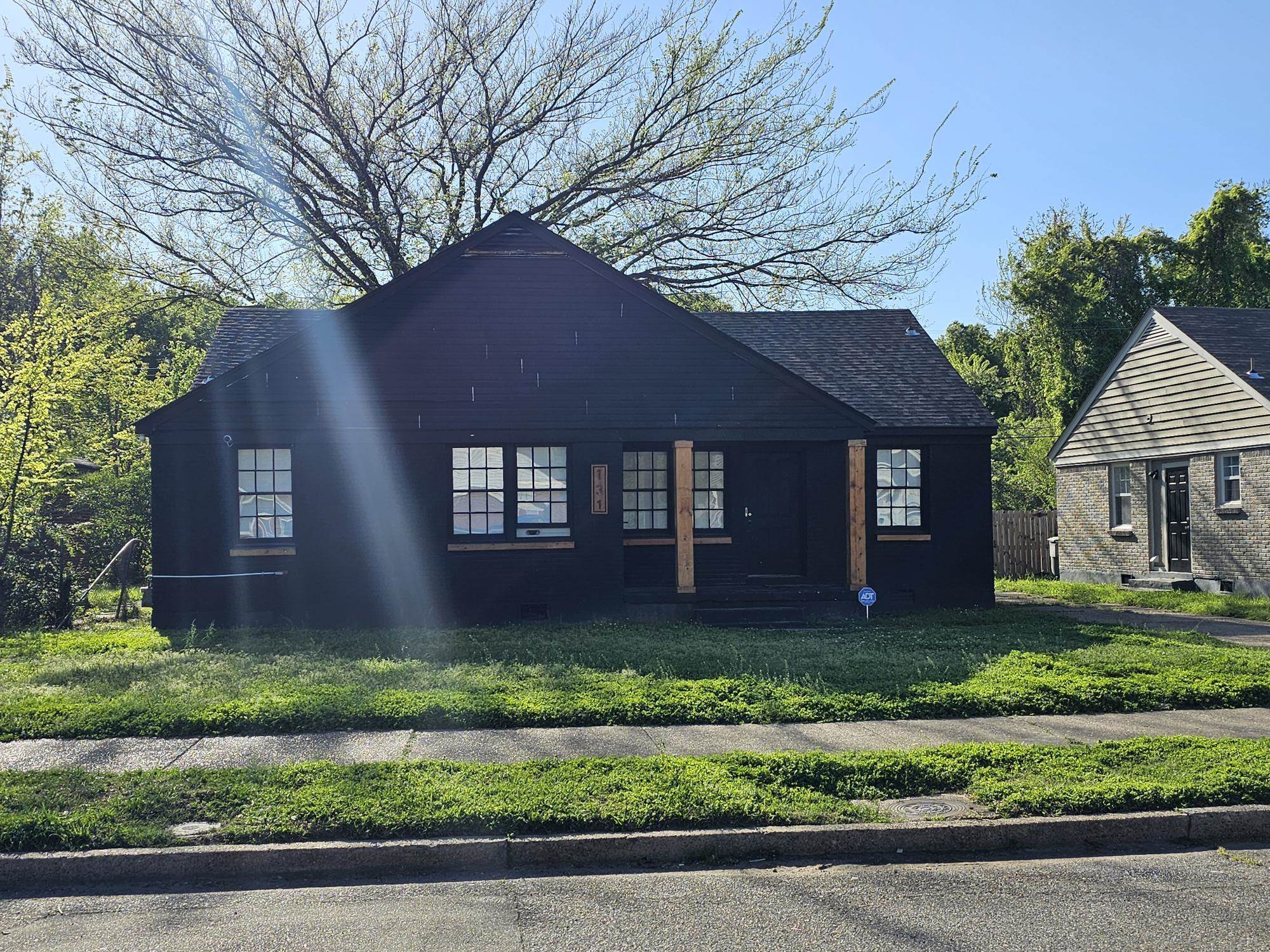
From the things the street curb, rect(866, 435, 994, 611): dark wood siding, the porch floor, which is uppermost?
rect(866, 435, 994, 611): dark wood siding

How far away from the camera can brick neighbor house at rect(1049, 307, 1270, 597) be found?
20688 millimetres

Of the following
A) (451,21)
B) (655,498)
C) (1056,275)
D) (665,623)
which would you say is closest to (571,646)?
(665,623)

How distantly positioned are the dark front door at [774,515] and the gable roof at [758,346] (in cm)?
162

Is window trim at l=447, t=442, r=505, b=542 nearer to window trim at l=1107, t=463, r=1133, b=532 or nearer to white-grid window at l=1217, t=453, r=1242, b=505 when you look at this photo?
white-grid window at l=1217, t=453, r=1242, b=505

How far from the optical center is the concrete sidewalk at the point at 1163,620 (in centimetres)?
1457

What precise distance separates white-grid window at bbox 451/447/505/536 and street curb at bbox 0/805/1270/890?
35.8 feet

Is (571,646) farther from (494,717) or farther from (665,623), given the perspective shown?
(494,717)

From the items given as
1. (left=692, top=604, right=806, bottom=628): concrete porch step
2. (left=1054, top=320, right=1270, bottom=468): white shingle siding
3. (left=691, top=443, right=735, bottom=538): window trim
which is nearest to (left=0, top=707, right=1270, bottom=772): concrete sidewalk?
(left=692, top=604, right=806, bottom=628): concrete porch step

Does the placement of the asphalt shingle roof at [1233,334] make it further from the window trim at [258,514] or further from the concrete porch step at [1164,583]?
the window trim at [258,514]

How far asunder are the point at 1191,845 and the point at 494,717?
17.0ft

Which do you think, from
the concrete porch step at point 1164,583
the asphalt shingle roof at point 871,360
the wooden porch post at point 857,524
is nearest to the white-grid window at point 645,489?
the asphalt shingle roof at point 871,360

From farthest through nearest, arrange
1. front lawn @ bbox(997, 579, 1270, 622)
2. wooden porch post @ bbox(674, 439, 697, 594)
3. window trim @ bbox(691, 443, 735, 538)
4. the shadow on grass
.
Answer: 1. window trim @ bbox(691, 443, 735, 538)
2. front lawn @ bbox(997, 579, 1270, 622)
3. wooden porch post @ bbox(674, 439, 697, 594)
4. the shadow on grass

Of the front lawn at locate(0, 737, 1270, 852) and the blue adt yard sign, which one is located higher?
the blue adt yard sign

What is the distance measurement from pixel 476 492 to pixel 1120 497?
15877mm
